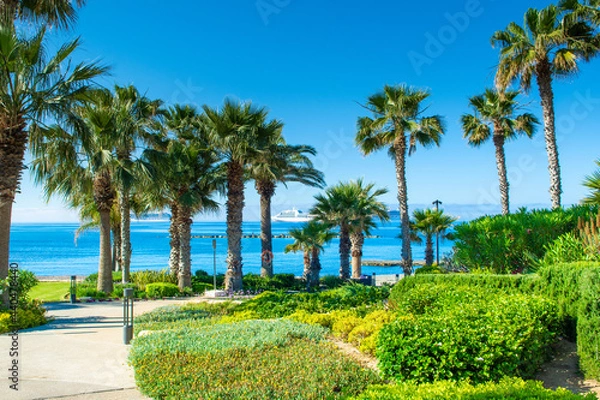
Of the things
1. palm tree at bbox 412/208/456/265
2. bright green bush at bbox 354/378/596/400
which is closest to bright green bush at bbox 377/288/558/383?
bright green bush at bbox 354/378/596/400

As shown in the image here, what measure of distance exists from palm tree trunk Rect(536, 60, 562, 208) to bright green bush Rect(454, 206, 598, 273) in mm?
5636

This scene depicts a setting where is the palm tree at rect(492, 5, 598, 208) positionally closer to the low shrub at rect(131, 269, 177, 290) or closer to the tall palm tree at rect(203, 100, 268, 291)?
the tall palm tree at rect(203, 100, 268, 291)

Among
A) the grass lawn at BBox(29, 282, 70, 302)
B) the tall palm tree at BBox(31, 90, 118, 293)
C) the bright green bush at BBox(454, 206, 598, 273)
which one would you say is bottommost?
the grass lawn at BBox(29, 282, 70, 302)

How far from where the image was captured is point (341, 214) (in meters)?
25.4

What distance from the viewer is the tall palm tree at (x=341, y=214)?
25.5 metres

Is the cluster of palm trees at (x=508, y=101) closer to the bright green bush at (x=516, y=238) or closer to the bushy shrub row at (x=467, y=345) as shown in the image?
the bright green bush at (x=516, y=238)

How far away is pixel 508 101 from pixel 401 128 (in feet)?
20.8

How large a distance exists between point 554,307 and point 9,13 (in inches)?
588

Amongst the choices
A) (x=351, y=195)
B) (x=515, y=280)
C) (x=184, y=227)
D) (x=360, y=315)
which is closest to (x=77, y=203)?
(x=184, y=227)

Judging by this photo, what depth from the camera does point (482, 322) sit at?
6.21 meters

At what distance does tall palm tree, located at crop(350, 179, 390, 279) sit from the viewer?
84.8 ft

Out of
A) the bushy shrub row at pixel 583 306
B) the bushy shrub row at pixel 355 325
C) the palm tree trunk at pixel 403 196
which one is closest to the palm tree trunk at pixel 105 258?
the bushy shrub row at pixel 355 325

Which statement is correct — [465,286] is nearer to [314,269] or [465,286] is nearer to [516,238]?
[516,238]

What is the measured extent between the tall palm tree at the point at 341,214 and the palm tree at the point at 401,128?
9.78 feet
